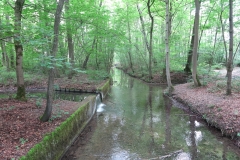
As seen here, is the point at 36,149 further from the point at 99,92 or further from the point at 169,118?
the point at 99,92

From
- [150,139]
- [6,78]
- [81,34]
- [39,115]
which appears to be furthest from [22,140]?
[81,34]

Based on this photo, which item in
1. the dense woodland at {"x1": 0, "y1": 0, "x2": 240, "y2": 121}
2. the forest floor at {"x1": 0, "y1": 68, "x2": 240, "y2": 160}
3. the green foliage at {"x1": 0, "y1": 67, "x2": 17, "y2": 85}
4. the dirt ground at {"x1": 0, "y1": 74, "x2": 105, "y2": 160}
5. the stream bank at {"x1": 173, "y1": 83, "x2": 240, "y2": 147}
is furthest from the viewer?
the green foliage at {"x1": 0, "y1": 67, "x2": 17, "y2": 85}

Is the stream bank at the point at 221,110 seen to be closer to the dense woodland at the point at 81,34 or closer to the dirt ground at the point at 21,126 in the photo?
the dense woodland at the point at 81,34

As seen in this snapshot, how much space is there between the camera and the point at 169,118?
28.1 ft

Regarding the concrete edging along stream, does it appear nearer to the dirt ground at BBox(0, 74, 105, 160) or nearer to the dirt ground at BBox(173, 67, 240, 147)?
the dirt ground at BBox(0, 74, 105, 160)

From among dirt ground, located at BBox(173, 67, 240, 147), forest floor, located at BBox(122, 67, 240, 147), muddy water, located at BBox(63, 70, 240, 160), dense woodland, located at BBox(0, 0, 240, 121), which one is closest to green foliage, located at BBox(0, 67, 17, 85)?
dense woodland, located at BBox(0, 0, 240, 121)

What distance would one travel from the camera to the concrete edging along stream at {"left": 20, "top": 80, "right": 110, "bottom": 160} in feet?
12.5

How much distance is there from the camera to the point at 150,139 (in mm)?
6266

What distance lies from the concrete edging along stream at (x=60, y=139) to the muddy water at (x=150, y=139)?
272 mm

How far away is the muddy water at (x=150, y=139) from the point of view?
5.19 m

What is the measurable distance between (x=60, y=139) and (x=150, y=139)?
324 cm

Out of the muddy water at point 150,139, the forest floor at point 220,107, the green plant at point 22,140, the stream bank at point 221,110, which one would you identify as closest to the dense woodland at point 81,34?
the forest floor at point 220,107

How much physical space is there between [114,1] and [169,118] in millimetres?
19694

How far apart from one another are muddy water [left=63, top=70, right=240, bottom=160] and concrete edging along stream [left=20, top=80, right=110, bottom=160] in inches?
10.7
